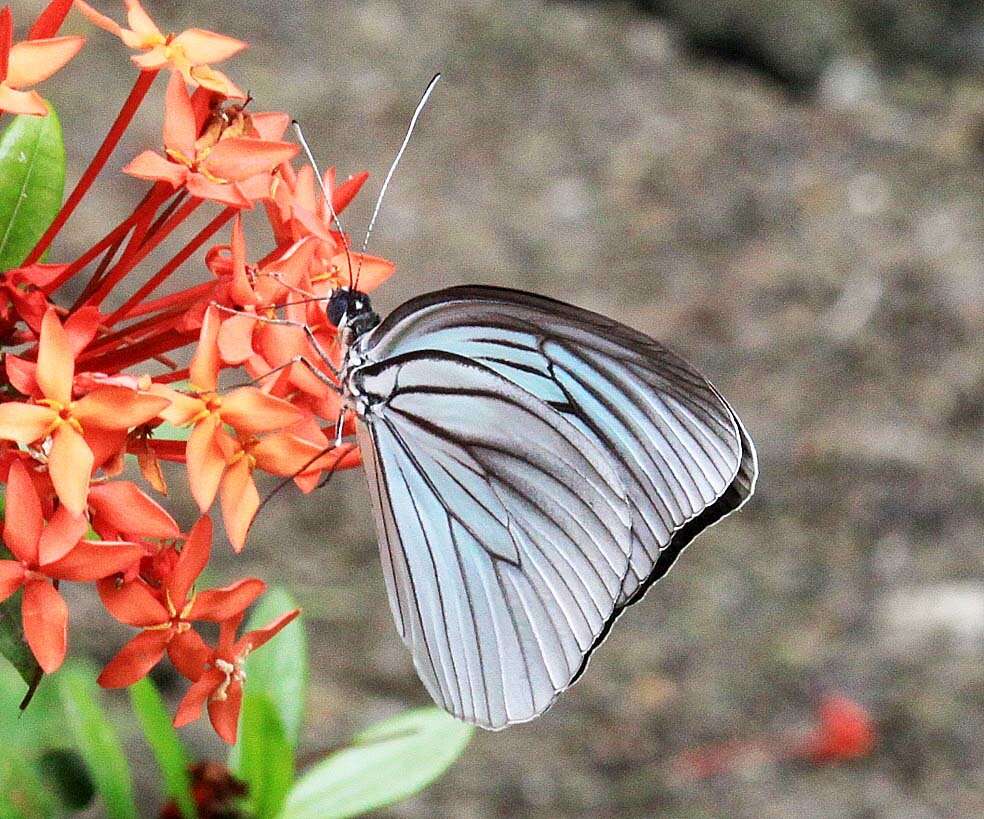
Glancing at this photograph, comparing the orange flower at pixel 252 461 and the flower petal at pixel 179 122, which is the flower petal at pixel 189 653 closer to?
the orange flower at pixel 252 461

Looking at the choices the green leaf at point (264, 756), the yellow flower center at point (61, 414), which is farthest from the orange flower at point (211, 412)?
the green leaf at point (264, 756)

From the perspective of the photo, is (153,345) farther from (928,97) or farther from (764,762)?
(928,97)

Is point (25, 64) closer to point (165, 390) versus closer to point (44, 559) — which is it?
point (165, 390)

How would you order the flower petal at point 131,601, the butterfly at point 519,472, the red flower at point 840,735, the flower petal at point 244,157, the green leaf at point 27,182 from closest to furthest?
the flower petal at point 131,601 → the flower petal at point 244,157 → the green leaf at point 27,182 → the butterfly at point 519,472 → the red flower at point 840,735

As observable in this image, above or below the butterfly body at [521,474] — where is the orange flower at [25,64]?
above

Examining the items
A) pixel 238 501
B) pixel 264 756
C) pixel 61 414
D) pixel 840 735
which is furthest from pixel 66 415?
pixel 840 735

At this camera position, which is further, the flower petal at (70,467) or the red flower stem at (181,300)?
the red flower stem at (181,300)
